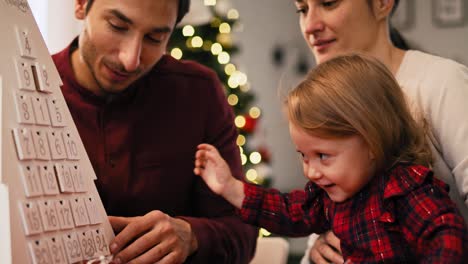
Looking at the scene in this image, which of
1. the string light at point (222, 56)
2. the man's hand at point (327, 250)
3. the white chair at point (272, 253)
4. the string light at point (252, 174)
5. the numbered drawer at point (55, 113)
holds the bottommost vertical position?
the string light at point (252, 174)

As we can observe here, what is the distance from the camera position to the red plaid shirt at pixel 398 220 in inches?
50.2

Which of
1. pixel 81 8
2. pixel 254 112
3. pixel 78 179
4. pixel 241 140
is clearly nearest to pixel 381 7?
pixel 81 8

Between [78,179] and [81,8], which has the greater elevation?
[81,8]

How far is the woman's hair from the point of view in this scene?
139 centimetres

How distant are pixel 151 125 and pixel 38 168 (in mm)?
729

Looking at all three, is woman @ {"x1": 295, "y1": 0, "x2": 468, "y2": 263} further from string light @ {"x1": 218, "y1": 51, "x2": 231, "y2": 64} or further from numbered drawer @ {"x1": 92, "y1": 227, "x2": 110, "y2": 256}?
string light @ {"x1": 218, "y1": 51, "x2": 231, "y2": 64}

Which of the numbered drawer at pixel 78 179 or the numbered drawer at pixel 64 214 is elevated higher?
the numbered drawer at pixel 78 179

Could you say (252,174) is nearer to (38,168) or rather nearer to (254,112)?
(254,112)

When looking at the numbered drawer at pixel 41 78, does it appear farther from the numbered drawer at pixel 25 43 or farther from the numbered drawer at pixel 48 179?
the numbered drawer at pixel 48 179

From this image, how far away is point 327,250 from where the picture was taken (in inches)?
63.7

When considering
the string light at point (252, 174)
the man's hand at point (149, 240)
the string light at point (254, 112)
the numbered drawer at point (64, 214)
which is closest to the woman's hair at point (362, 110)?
the man's hand at point (149, 240)

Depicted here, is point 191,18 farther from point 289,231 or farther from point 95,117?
point 289,231

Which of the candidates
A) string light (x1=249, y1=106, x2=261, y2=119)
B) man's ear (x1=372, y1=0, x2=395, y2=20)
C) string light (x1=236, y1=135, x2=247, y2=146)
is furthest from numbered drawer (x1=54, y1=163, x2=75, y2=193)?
string light (x1=249, y1=106, x2=261, y2=119)

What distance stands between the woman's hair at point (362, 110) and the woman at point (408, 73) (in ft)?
0.25
